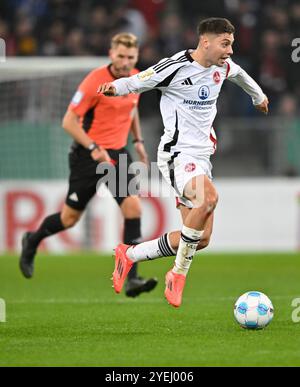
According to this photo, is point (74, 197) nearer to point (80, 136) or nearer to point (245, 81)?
point (80, 136)

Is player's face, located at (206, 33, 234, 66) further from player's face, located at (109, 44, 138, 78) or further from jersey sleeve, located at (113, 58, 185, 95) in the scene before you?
player's face, located at (109, 44, 138, 78)

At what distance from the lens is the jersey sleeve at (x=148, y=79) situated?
768 centimetres

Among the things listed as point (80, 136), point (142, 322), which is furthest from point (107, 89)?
point (80, 136)

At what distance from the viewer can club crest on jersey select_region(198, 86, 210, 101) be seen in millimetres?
7922

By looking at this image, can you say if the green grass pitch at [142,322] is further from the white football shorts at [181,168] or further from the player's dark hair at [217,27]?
the player's dark hair at [217,27]

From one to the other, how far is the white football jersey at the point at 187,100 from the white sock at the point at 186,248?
66cm

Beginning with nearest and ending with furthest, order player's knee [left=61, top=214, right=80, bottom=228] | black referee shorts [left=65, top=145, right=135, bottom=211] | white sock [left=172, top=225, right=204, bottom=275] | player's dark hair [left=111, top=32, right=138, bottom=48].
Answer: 1. white sock [left=172, top=225, right=204, bottom=275]
2. player's dark hair [left=111, top=32, right=138, bottom=48]
3. black referee shorts [left=65, top=145, right=135, bottom=211]
4. player's knee [left=61, top=214, right=80, bottom=228]

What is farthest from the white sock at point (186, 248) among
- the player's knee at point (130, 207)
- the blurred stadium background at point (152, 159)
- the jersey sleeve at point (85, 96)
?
the blurred stadium background at point (152, 159)

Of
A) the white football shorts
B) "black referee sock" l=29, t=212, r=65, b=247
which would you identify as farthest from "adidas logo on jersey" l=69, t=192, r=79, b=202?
the white football shorts

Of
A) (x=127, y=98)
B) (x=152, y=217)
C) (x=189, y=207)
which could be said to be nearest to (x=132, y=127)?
(x=127, y=98)

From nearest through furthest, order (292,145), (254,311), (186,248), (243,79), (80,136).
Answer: (254,311) < (186,248) < (243,79) < (80,136) < (292,145)

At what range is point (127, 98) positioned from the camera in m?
10.0

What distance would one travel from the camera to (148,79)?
304 inches

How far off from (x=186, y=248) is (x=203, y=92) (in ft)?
4.13
